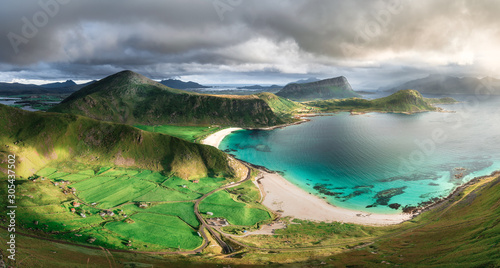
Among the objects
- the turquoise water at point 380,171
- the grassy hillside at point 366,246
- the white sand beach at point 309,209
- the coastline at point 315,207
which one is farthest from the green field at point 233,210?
the turquoise water at point 380,171

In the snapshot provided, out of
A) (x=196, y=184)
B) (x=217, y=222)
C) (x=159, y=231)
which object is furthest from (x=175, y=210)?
(x=196, y=184)

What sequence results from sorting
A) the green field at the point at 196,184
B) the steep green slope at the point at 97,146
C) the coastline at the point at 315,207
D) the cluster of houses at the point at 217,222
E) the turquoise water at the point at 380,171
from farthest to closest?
the steep green slope at the point at 97,146
the green field at the point at 196,184
the turquoise water at the point at 380,171
the coastline at the point at 315,207
the cluster of houses at the point at 217,222

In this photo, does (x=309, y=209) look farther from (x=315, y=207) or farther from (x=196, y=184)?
(x=196, y=184)

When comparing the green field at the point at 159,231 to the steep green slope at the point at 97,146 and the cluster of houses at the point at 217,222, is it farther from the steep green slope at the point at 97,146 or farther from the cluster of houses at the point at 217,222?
the steep green slope at the point at 97,146

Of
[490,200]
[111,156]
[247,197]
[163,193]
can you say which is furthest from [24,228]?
[490,200]

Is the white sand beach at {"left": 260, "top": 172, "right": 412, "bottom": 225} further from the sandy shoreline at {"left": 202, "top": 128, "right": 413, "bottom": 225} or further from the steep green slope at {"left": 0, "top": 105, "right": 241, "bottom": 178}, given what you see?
the steep green slope at {"left": 0, "top": 105, "right": 241, "bottom": 178}

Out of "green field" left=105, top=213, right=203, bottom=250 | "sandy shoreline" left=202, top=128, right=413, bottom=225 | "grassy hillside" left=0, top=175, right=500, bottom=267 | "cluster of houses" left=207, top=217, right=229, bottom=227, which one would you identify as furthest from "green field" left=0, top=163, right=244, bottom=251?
"sandy shoreline" left=202, top=128, right=413, bottom=225

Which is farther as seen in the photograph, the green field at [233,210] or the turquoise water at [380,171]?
the turquoise water at [380,171]

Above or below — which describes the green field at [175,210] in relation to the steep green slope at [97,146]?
below

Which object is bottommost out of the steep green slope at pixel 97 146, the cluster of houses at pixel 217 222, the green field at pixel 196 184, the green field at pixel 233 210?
the cluster of houses at pixel 217 222
